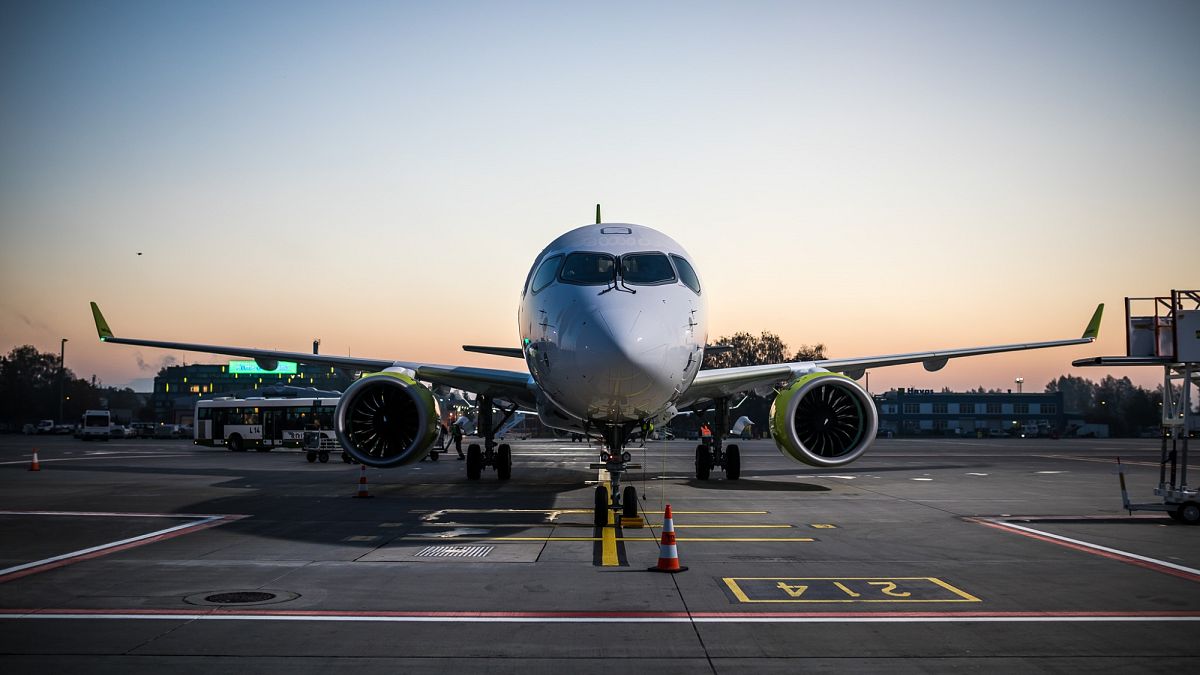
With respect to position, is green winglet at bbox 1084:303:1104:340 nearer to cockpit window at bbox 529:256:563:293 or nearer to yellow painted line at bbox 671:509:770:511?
yellow painted line at bbox 671:509:770:511

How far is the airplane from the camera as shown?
503 inches

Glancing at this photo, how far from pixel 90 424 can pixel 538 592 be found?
238 ft

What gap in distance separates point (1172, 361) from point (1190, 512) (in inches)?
97.4

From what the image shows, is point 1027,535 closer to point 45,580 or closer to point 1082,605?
point 1082,605

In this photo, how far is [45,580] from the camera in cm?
941

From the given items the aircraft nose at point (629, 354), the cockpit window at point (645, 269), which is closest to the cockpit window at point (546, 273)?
the cockpit window at point (645, 269)

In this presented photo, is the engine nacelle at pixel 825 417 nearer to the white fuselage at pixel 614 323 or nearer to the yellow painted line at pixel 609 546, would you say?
the white fuselage at pixel 614 323

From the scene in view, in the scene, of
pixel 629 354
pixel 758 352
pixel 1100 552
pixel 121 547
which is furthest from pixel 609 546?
pixel 758 352

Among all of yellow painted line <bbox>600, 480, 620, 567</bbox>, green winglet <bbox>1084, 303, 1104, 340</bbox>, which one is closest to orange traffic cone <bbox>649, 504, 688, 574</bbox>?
yellow painted line <bbox>600, 480, 620, 567</bbox>

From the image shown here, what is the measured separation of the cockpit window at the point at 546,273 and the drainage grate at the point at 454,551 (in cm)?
464

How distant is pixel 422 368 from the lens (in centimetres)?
1997

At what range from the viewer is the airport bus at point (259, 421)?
46.0 m

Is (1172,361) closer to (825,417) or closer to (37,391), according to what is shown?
(825,417)

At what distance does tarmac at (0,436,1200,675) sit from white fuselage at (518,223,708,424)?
2.18 metres
